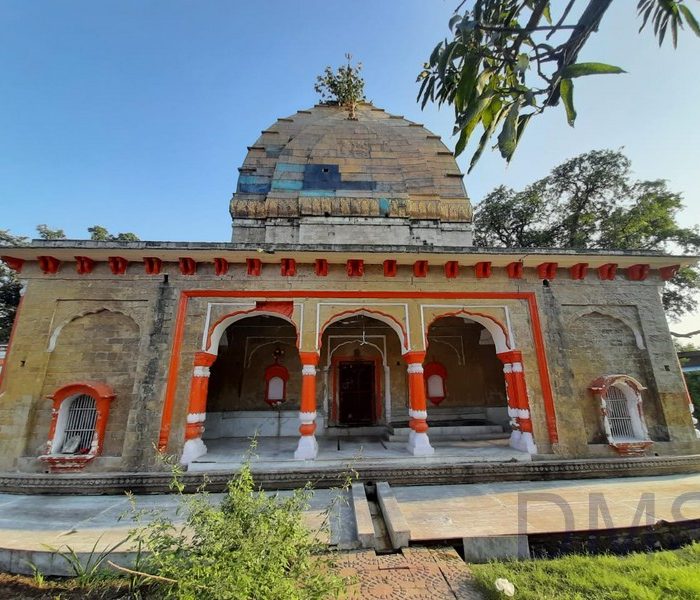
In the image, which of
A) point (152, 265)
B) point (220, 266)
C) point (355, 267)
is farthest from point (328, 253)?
point (152, 265)

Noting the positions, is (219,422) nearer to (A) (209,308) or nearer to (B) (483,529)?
(A) (209,308)

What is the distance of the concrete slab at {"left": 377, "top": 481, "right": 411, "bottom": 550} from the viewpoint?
3777 millimetres

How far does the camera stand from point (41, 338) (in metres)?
6.54

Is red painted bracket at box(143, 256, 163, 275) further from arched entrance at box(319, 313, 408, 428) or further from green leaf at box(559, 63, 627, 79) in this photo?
green leaf at box(559, 63, 627, 79)

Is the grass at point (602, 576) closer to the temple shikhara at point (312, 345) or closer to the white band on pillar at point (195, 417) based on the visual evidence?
the temple shikhara at point (312, 345)

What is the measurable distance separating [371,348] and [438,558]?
21.5ft

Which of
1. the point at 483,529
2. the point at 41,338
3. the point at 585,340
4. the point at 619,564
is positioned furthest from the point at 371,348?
the point at 41,338

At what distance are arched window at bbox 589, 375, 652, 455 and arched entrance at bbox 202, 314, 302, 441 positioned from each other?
24.2 feet

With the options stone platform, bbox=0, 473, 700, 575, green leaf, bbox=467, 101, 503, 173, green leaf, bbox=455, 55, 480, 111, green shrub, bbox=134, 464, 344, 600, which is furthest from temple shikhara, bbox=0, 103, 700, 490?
green leaf, bbox=455, 55, 480, 111

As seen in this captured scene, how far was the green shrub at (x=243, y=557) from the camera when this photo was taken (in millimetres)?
2221

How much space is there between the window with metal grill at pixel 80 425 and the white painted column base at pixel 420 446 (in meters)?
6.25

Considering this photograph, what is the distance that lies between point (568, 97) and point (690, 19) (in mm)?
761

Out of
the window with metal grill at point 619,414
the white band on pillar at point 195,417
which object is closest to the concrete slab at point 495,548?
the window with metal grill at point 619,414

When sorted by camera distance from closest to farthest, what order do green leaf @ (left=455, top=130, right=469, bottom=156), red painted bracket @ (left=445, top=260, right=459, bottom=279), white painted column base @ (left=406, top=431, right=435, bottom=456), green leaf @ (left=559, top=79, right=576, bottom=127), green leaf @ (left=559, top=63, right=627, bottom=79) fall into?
1. green leaf @ (left=559, top=63, right=627, bottom=79)
2. green leaf @ (left=559, top=79, right=576, bottom=127)
3. green leaf @ (left=455, top=130, right=469, bottom=156)
4. white painted column base @ (left=406, top=431, right=435, bottom=456)
5. red painted bracket @ (left=445, top=260, right=459, bottom=279)
